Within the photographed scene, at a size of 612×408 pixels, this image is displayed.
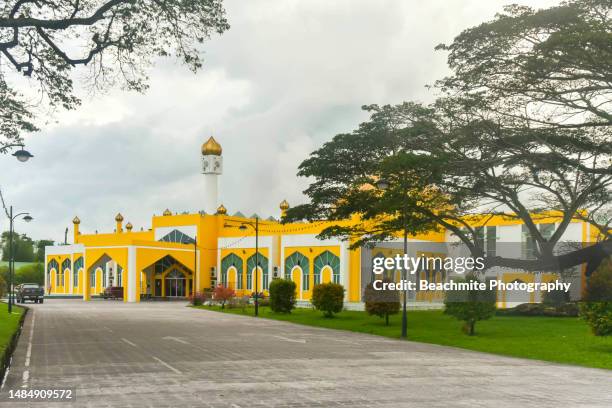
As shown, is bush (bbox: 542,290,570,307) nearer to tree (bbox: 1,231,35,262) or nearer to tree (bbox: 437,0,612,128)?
tree (bbox: 437,0,612,128)

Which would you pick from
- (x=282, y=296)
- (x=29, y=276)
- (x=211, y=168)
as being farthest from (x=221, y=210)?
(x=29, y=276)

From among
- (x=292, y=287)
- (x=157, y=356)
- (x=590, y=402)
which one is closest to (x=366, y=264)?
(x=292, y=287)

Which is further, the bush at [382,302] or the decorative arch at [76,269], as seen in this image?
the decorative arch at [76,269]

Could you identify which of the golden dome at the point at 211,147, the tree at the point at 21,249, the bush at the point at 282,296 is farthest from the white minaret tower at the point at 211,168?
the tree at the point at 21,249

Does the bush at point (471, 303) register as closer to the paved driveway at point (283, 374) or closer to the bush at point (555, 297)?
the paved driveway at point (283, 374)

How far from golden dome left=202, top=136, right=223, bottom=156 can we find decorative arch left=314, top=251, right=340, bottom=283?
2035 cm

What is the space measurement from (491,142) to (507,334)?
7241 millimetres

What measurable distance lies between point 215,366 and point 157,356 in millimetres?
2384

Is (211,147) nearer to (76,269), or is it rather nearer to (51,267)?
(76,269)

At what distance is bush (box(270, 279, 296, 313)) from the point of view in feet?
129

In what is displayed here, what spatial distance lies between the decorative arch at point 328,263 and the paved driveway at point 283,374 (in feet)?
90.4

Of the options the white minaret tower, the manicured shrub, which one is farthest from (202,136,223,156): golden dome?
the manicured shrub

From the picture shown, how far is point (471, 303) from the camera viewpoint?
25312mm

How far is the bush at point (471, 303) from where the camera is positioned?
25.2 metres
